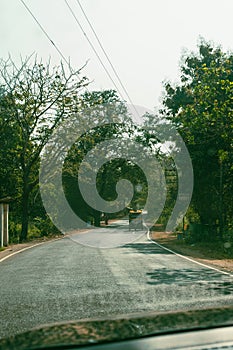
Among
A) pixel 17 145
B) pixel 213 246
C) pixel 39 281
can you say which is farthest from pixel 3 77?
pixel 39 281

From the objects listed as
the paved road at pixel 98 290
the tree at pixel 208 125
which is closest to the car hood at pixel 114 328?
the paved road at pixel 98 290

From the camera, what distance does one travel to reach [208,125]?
2005cm

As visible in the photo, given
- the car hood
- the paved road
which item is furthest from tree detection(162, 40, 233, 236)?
the car hood

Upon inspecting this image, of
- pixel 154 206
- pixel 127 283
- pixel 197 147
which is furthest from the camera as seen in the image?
pixel 154 206

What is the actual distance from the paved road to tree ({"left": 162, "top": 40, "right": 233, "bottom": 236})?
6.34 metres

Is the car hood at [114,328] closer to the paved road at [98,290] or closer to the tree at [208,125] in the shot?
the paved road at [98,290]

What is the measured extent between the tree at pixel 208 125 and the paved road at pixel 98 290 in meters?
6.34

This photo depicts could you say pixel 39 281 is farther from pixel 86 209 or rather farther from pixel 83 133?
pixel 86 209

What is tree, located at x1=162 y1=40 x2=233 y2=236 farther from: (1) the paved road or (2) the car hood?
(2) the car hood

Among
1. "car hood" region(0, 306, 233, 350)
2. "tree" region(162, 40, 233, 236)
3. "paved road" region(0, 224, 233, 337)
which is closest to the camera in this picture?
"car hood" region(0, 306, 233, 350)

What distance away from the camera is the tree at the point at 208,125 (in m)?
→ 19.6

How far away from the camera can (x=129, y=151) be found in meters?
64.1

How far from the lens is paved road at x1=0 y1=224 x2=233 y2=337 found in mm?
7887

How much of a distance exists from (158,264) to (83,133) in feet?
81.6
